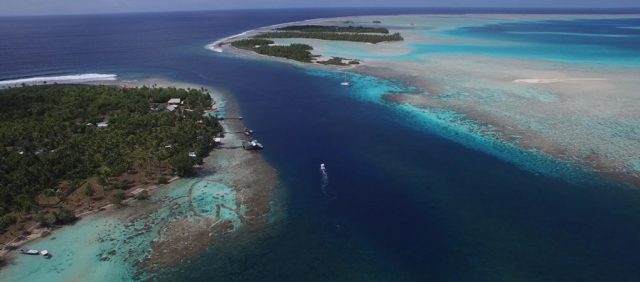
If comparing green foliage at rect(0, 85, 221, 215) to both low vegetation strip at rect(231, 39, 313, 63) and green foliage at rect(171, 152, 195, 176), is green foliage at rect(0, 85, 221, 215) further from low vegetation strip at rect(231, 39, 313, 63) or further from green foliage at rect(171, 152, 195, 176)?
low vegetation strip at rect(231, 39, 313, 63)

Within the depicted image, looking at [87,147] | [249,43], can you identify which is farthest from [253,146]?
[249,43]

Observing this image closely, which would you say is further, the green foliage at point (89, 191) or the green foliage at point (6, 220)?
the green foliage at point (89, 191)

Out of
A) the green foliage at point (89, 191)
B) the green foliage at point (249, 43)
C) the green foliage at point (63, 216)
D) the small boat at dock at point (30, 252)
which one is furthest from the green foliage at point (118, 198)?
the green foliage at point (249, 43)

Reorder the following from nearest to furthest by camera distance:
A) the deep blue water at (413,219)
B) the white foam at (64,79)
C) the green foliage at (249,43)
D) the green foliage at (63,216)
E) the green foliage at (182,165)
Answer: the deep blue water at (413,219) < the green foliage at (63,216) < the green foliage at (182,165) < the white foam at (64,79) < the green foliage at (249,43)

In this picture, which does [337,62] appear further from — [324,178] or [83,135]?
[83,135]

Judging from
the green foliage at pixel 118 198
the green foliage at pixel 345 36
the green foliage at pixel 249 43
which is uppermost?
the green foliage at pixel 345 36

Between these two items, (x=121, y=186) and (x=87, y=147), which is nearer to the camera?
(x=121, y=186)

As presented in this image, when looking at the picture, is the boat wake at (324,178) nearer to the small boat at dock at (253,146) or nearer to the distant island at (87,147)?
the small boat at dock at (253,146)

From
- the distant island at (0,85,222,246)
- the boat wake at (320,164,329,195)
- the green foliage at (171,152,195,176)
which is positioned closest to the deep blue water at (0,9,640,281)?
the boat wake at (320,164,329,195)

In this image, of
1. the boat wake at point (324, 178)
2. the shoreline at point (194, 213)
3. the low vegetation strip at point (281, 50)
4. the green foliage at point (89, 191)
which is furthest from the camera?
the low vegetation strip at point (281, 50)
